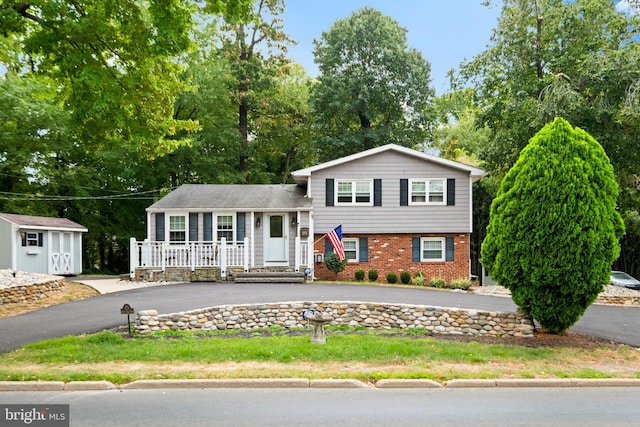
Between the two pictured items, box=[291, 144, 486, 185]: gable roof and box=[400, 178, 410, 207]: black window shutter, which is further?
box=[400, 178, 410, 207]: black window shutter

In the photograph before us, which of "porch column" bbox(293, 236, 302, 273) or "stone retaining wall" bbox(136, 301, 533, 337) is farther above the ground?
"porch column" bbox(293, 236, 302, 273)

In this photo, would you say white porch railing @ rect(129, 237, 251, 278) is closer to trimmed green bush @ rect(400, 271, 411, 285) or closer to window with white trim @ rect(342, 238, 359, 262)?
window with white trim @ rect(342, 238, 359, 262)

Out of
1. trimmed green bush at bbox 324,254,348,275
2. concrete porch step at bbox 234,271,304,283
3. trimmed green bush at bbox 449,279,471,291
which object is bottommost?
trimmed green bush at bbox 449,279,471,291

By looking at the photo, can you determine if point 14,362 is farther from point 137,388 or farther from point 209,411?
point 209,411

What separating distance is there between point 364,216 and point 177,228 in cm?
820

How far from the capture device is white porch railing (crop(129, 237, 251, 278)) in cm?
1738

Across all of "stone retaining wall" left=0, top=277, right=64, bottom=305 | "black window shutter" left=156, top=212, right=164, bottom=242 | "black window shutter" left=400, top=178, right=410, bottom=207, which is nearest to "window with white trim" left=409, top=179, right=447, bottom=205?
"black window shutter" left=400, top=178, right=410, bottom=207

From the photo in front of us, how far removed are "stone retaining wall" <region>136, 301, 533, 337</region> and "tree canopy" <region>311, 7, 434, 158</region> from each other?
67.1 ft

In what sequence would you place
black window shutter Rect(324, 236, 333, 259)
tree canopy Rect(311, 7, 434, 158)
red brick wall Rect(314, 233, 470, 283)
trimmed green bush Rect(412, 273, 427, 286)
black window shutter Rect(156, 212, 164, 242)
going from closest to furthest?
trimmed green bush Rect(412, 273, 427, 286) < black window shutter Rect(156, 212, 164, 242) < black window shutter Rect(324, 236, 333, 259) < red brick wall Rect(314, 233, 470, 283) < tree canopy Rect(311, 7, 434, 158)

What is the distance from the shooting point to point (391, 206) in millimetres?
19469

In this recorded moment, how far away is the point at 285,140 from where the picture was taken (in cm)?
3131

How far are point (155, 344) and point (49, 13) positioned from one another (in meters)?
7.41

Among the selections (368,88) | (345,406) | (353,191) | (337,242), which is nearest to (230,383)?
(345,406)

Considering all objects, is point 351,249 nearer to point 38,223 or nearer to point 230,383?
point 230,383
